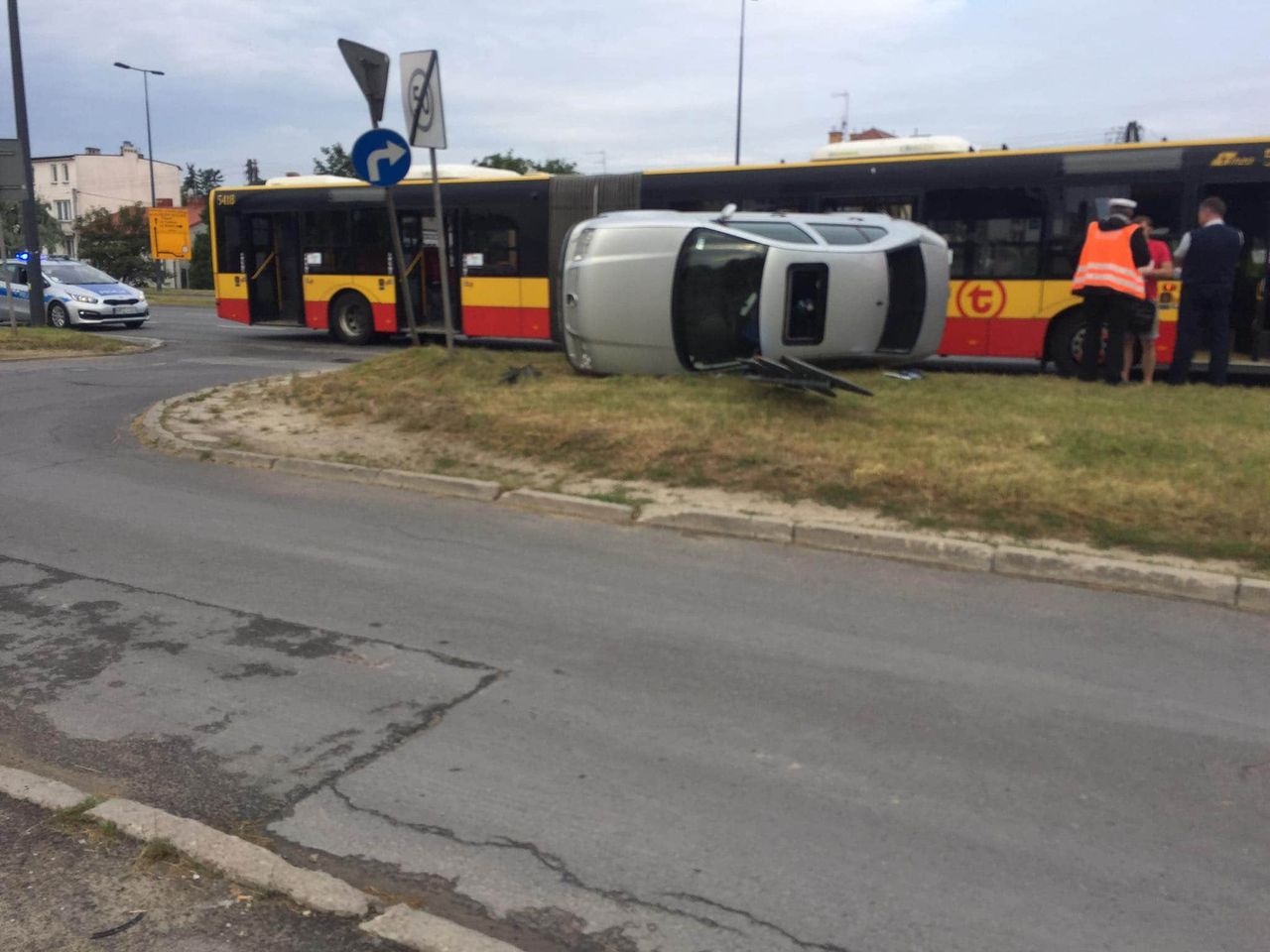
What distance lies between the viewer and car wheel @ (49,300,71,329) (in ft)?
81.4

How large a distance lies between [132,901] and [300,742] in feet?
3.48

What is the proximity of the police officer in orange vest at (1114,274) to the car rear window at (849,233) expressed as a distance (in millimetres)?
2096

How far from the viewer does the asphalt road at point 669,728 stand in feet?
10.6

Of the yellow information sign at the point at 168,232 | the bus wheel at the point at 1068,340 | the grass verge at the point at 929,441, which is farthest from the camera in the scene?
the yellow information sign at the point at 168,232

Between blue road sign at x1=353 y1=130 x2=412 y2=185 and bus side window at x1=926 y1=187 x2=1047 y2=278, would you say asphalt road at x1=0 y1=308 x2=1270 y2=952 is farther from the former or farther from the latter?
bus side window at x1=926 y1=187 x2=1047 y2=278

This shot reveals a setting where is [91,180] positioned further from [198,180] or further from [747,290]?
[747,290]

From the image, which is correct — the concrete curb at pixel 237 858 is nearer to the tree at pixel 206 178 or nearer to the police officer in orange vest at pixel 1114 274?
the police officer in orange vest at pixel 1114 274

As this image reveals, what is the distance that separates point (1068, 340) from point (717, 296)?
18.6 feet

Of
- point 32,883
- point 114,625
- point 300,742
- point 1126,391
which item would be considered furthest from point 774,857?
point 1126,391

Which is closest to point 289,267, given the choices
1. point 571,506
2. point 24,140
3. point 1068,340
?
point 24,140

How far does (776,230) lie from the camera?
1090 centimetres

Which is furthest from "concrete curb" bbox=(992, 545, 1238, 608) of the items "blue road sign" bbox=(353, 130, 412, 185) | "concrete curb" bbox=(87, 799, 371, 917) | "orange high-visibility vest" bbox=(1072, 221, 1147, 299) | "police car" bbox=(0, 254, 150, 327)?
"police car" bbox=(0, 254, 150, 327)

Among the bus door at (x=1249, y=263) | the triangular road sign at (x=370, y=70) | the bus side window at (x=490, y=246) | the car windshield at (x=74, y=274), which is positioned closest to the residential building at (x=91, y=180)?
the car windshield at (x=74, y=274)

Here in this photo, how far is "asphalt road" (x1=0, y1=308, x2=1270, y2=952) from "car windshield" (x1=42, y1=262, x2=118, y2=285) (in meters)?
21.0
